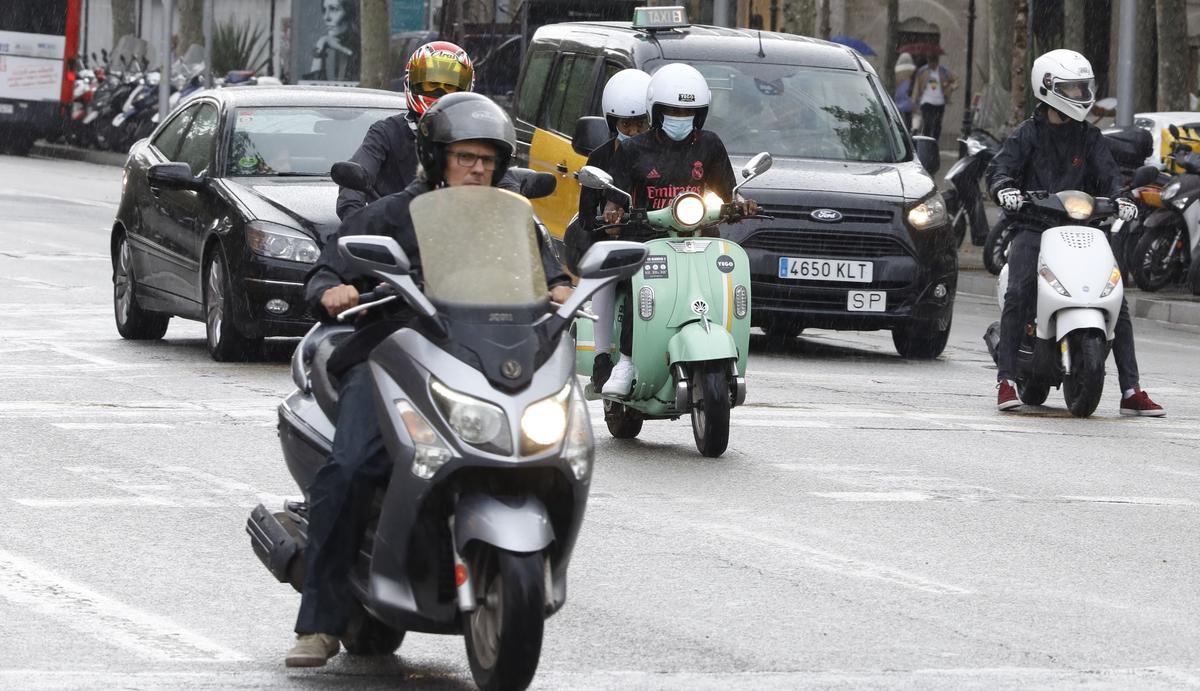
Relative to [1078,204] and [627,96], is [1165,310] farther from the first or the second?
[627,96]

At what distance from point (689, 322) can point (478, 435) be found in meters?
4.84

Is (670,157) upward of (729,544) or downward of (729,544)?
upward

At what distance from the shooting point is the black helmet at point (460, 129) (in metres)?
Answer: 5.83

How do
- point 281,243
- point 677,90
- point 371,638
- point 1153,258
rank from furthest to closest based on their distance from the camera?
point 1153,258 < point 281,243 < point 677,90 < point 371,638

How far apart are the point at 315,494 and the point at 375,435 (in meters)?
0.21

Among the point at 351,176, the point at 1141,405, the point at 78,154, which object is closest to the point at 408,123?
the point at 351,176

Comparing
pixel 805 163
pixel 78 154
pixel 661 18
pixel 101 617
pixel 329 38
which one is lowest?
pixel 101 617

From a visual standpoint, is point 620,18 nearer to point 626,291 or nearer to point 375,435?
point 626,291

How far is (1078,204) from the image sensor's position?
38.9ft

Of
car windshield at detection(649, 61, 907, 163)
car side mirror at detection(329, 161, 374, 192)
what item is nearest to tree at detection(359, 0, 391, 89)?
car windshield at detection(649, 61, 907, 163)

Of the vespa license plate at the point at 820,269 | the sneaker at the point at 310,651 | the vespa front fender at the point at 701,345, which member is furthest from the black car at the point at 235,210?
the sneaker at the point at 310,651

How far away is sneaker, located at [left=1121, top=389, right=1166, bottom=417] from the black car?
4.24 m

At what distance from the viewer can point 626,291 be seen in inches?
408

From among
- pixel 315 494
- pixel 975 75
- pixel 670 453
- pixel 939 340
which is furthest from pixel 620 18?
pixel 315 494
